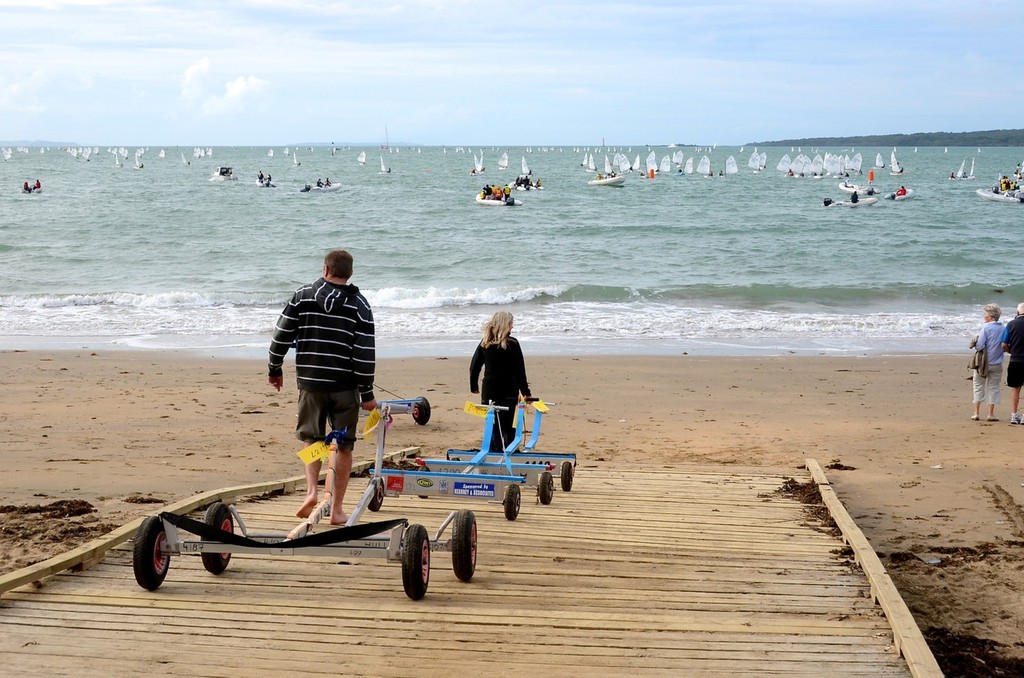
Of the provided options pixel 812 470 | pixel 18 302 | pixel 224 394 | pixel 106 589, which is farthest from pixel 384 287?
pixel 106 589

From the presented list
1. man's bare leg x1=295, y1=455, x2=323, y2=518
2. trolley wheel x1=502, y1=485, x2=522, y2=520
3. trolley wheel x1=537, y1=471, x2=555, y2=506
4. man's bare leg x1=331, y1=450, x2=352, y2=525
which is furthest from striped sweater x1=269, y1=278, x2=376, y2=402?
trolley wheel x1=537, y1=471, x2=555, y2=506

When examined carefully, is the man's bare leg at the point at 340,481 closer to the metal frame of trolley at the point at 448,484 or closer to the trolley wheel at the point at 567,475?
the metal frame of trolley at the point at 448,484

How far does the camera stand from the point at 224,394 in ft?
42.8

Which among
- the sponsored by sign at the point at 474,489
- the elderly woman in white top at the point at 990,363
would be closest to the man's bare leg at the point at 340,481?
the sponsored by sign at the point at 474,489

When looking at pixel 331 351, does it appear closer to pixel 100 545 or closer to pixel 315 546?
pixel 315 546

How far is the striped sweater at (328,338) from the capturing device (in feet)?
18.0

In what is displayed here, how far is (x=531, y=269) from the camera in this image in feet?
98.1

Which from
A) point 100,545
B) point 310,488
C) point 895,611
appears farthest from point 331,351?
point 895,611

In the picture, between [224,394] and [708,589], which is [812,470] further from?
[224,394]

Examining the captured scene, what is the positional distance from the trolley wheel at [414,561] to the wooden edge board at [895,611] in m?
2.08

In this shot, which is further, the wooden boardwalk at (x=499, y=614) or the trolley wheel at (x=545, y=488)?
the trolley wheel at (x=545, y=488)

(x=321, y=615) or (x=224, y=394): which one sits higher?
(x=321, y=615)

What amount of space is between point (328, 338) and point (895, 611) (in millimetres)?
3115

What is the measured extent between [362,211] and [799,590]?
4775 centimetres
